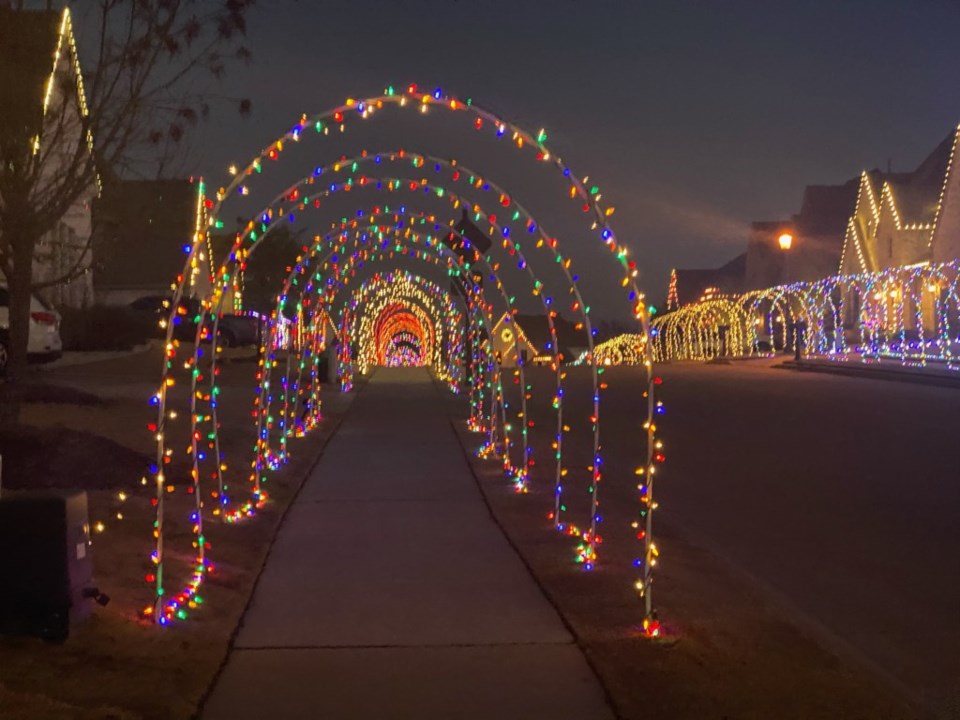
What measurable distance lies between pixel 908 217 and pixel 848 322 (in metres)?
7.81

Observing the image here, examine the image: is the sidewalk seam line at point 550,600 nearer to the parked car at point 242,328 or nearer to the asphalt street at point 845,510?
the asphalt street at point 845,510

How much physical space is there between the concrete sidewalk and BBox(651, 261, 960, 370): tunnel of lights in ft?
59.7

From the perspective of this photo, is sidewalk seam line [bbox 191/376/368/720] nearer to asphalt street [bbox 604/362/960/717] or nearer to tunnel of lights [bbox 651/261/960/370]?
asphalt street [bbox 604/362/960/717]

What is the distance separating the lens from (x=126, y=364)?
92.0 feet

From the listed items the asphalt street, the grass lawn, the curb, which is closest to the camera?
the grass lawn

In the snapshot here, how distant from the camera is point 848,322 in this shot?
4653 centimetres

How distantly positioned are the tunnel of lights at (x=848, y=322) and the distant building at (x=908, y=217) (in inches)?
56.0

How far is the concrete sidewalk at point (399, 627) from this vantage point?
5.16 m

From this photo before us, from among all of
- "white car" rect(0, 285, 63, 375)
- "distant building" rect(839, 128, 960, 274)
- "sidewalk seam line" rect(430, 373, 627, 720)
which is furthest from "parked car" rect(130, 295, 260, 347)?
"sidewalk seam line" rect(430, 373, 627, 720)

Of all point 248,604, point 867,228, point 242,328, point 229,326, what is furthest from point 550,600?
point 867,228

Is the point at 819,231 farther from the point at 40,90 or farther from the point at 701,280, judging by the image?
the point at 40,90

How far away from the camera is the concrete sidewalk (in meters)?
5.16

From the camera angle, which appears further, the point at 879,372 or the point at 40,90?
the point at 879,372

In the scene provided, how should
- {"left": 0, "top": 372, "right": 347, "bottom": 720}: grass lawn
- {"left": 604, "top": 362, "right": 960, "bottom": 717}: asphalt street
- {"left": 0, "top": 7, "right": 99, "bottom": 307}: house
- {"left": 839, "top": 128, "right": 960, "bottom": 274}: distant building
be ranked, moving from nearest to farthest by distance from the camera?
{"left": 0, "top": 372, "right": 347, "bottom": 720}: grass lawn, {"left": 604, "top": 362, "right": 960, "bottom": 717}: asphalt street, {"left": 0, "top": 7, "right": 99, "bottom": 307}: house, {"left": 839, "top": 128, "right": 960, "bottom": 274}: distant building
